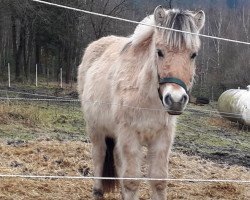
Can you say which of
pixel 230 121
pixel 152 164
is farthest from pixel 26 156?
pixel 230 121

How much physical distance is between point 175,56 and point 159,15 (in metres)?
0.41

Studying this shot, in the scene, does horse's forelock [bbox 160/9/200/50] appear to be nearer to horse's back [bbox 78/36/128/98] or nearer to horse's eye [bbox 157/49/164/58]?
horse's eye [bbox 157/49/164/58]

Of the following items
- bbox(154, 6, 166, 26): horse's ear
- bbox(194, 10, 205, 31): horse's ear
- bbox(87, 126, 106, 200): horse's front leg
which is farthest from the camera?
bbox(87, 126, 106, 200): horse's front leg

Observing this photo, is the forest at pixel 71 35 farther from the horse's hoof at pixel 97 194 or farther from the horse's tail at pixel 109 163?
the horse's hoof at pixel 97 194

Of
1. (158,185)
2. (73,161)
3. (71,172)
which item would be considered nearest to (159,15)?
(158,185)

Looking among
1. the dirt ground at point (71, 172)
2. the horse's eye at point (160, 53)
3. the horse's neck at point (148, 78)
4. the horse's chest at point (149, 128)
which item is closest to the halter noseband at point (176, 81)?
the horse's eye at point (160, 53)

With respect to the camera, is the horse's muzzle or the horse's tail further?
the horse's tail

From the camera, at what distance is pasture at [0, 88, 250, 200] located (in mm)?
4848

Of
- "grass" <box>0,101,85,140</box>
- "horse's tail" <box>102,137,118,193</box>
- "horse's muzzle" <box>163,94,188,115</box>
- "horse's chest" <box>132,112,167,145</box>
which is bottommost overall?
"grass" <box>0,101,85,140</box>

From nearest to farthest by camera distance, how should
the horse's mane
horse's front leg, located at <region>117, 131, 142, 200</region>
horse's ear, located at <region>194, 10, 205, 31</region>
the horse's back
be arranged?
the horse's mane, horse's ear, located at <region>194, 10, 205, 31</region>, horse's front leg, located at <region>117, 131, 142, 200</region>, the horse's back

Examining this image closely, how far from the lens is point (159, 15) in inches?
132

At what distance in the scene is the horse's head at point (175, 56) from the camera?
298 centimetres

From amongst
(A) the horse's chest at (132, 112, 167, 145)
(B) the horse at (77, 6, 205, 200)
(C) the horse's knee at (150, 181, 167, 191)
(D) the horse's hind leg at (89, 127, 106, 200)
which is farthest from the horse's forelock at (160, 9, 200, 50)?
(D) the horse's hind leg at (89, 127, 106, 200)

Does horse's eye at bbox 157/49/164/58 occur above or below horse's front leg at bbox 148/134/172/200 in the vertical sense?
above
